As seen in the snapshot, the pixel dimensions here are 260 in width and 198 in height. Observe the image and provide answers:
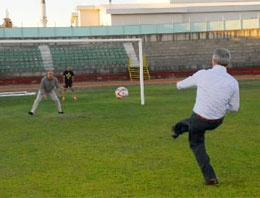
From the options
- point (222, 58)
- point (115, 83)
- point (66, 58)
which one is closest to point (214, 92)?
point (222, 58)

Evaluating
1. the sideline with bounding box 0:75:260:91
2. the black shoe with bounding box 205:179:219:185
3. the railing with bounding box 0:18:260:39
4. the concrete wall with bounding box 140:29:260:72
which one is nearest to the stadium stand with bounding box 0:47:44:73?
the railing with bounding box 0:18:260:39

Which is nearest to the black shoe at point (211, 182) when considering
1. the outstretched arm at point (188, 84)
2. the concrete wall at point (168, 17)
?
the outstretched arm at point (188, 84)

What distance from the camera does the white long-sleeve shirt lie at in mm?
7102

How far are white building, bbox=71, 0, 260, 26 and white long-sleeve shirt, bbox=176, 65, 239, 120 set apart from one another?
51.6 metres

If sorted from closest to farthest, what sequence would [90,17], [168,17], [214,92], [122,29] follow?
[214,92]
[122,29]
[168,17]
[90,17]

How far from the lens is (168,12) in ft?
194

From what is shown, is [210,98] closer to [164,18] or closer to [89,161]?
[89,161]

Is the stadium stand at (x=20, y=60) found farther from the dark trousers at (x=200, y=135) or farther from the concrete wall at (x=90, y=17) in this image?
the dark trousers at (x=200, y=135)

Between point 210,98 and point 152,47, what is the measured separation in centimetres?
3371

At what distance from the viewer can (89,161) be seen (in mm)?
9391

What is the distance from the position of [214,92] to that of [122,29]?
111 ft

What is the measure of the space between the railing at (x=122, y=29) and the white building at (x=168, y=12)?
1779cm

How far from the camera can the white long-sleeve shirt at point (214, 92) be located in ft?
23.3

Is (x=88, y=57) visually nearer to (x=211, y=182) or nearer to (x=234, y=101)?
(x=211, y=182)
